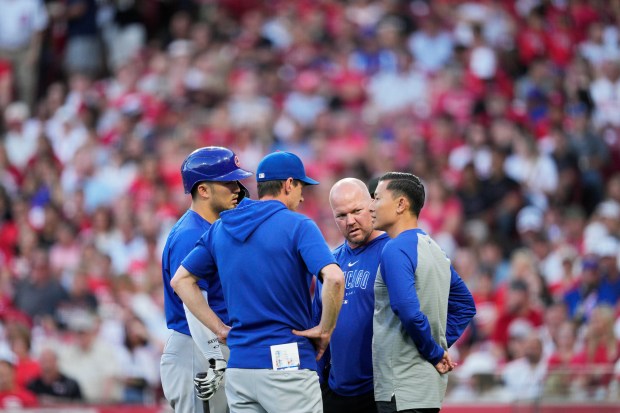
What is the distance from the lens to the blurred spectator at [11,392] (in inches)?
412

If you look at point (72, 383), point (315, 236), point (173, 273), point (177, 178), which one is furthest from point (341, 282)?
point (177, 178)

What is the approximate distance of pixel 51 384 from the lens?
11.0 m

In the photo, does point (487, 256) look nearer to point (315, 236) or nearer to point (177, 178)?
point (177, 178)

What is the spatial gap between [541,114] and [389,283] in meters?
10.4

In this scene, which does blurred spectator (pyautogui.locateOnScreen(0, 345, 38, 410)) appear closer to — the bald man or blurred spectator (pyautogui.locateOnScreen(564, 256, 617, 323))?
the bald man

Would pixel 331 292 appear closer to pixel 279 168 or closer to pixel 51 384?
pixel 279 168

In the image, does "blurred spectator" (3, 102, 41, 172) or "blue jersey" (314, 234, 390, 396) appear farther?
"blurred spectator" (3, 102, 41, 172)

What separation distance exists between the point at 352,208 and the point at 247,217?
801 millimetres

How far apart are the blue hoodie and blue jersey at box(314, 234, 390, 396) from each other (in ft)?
1.97

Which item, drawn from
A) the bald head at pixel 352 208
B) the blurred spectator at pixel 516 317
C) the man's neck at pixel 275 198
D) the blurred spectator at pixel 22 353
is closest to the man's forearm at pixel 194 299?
the man's neck at pixel 275 198

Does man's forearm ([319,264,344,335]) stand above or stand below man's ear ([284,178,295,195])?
below

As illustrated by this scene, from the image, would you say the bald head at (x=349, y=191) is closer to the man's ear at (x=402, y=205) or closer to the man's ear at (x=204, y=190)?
the man's ear at (x=402, y=205)

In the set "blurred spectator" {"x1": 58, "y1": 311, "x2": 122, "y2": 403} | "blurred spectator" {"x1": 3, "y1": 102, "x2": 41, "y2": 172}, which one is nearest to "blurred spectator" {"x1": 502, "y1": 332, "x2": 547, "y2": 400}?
"blurred spectator" {"x1": 58, "y1": 311, "x2": 122, "y2": 403}

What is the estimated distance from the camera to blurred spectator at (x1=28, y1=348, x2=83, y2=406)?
35.6 ft
